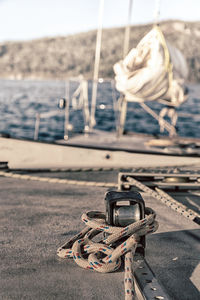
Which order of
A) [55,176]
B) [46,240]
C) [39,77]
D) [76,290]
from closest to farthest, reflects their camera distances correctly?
[76,290]
[46,240]
[55,176]
[39,77]

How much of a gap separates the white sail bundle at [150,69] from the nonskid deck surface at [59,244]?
2.84 metres

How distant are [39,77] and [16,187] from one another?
177m

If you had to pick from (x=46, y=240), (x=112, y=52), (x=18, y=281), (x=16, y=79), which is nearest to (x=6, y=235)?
(x=46, y=240)

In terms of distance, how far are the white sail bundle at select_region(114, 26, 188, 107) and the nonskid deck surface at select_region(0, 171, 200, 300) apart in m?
2.84

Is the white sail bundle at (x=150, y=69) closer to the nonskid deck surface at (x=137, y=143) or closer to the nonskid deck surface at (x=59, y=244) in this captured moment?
the nonskid deck surface at (x=137, y=143)

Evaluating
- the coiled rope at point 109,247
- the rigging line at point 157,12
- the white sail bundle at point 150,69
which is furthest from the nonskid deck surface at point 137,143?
the coiled rope at point 109,247

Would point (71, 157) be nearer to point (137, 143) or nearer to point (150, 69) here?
point (150, 69)

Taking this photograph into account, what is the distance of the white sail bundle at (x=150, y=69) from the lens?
616 centimetres

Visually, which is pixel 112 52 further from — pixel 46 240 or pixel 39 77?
pixel 46 240

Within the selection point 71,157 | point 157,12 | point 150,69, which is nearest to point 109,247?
point 71,157

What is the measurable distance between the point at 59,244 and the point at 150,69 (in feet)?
14.4

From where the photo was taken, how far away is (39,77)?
17450cm

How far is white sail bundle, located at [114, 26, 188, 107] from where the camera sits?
6164 millimetres

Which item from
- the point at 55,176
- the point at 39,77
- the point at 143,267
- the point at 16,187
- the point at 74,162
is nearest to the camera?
the point at 143,267
